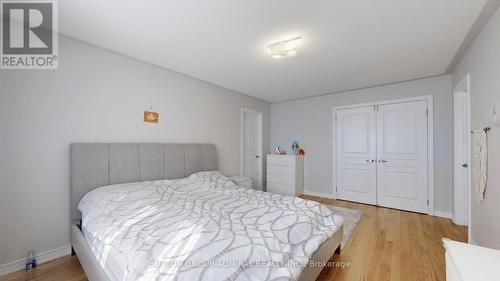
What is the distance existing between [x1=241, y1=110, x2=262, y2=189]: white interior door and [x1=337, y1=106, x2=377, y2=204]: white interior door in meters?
1.79

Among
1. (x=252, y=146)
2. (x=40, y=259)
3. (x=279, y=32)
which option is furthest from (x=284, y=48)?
(x=40, y=259)

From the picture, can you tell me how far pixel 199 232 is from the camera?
1226 millimetres

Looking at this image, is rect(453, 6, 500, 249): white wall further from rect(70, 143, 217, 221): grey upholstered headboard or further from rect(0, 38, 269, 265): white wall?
rect(0, 38, 269, 265): white wall

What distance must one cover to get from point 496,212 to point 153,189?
314 centimetres

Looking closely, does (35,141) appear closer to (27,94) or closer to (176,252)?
(27,94)

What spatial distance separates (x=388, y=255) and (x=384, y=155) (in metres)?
2.14

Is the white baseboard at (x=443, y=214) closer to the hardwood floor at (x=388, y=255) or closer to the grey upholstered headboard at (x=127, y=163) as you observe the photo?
the hardwood floor at (x=388, y=255)

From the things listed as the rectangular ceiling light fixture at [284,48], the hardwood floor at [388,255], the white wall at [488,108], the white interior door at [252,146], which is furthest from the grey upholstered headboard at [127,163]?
the white wall at [488,108]

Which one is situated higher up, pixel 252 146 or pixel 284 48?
pixel 284 48

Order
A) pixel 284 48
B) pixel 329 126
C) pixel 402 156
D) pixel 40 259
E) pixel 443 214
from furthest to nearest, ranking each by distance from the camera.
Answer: pixel 329 126
pixel 402 156
pixel 443 214
pixel 284 48
pixel 40 259

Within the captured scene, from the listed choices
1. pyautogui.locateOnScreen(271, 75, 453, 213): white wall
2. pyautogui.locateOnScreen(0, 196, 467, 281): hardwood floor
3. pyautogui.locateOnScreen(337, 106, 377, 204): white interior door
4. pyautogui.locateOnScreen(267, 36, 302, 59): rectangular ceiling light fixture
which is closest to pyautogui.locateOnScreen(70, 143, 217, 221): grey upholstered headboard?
pyautogui.locateOnScreen(0, 196, 467, 281): hardwood floor

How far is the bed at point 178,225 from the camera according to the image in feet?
3.42

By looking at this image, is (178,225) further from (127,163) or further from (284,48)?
(284,48)

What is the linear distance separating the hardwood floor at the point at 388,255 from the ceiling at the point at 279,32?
7.60ft
